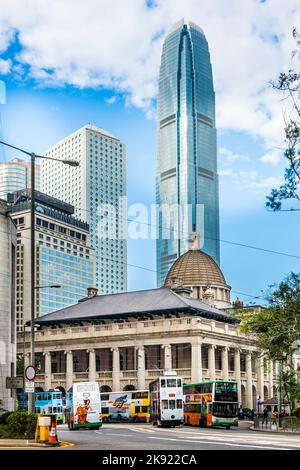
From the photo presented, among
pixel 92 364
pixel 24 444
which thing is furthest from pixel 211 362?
pixel 24 444

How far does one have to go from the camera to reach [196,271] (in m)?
146

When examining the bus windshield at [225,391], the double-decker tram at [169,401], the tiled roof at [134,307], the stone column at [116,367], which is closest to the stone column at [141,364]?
the stone column at [116,367]

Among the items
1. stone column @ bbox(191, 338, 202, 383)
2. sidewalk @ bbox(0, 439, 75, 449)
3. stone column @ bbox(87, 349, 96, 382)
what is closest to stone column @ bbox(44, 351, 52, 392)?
stone column @ bbox(87, 349, 96, 382)

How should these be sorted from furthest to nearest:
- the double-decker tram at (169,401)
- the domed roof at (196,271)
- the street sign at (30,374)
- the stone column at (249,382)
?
the domed roof at (196,271), the stone column at (249,382), the double-decker tram at (169,401), the street sign at (30,374)

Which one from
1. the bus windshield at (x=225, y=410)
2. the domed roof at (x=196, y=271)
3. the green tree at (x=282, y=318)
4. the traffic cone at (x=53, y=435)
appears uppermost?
the domed roof at (x=196, y=271)

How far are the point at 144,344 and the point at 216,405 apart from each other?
4574 cm

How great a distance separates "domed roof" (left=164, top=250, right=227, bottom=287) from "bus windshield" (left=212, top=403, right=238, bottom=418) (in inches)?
3011

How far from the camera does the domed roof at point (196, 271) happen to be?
14450 centimetres

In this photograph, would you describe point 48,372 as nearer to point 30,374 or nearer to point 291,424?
point 291,424

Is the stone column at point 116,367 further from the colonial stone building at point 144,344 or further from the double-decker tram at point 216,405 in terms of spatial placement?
the double-decker tram at point 216,405

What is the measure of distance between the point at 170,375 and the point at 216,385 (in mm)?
4650

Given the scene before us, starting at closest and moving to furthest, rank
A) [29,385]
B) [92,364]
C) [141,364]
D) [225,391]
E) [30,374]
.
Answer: [30,374] < [29,385] < [225,391] < [141,364] < [92,364]

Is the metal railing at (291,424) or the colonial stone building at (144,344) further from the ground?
the colonial stone building at (144,344)

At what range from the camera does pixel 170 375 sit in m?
63.3
